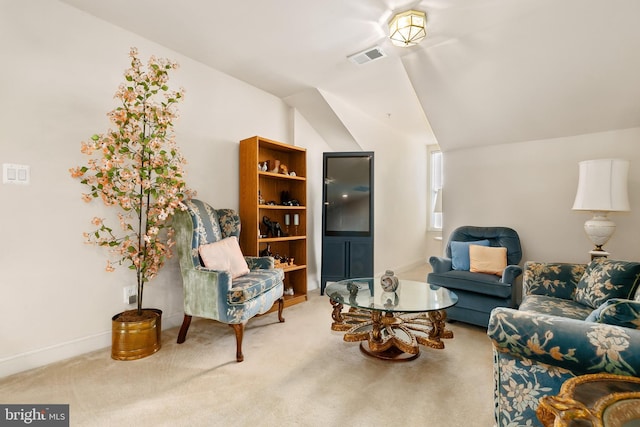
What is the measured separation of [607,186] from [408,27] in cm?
213

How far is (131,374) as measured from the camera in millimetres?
1953

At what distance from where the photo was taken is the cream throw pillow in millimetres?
2438

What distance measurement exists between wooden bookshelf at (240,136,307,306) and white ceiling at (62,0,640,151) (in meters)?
0.78

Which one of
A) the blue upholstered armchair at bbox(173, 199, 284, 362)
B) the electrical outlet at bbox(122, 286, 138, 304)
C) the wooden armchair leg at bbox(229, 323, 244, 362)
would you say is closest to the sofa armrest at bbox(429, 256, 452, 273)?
the blue upholstered armchair at bbox(173, 199, 284, 362)

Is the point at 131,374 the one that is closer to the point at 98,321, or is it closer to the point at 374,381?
the point at 98,321

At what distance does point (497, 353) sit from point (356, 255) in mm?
2576

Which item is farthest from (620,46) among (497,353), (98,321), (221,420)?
(98,321)

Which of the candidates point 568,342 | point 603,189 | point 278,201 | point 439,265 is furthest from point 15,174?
point 603,189

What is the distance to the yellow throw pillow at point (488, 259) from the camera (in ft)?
9.71

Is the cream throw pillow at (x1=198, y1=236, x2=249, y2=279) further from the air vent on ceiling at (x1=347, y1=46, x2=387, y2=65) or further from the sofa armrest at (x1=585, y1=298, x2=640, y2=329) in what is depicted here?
the sofa armrest at (x1=585, y1=298, x2=640, y2=329)

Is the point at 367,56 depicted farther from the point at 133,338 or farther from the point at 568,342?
the point at 133,338

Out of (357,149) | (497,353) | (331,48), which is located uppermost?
(331,48)

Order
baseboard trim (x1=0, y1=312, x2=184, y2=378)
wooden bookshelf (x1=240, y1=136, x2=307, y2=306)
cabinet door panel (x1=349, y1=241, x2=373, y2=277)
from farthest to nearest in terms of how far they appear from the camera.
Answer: cabinet door panel (x1=349, y1=241, x2=373, y2=277), wooden bookshelf (x1=240, y1=136, x2=307, y2=306), baseboard trim (x1=0, y1=312, x2=184, y2=378)

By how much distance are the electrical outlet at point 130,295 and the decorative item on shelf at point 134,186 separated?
0.19 metres
